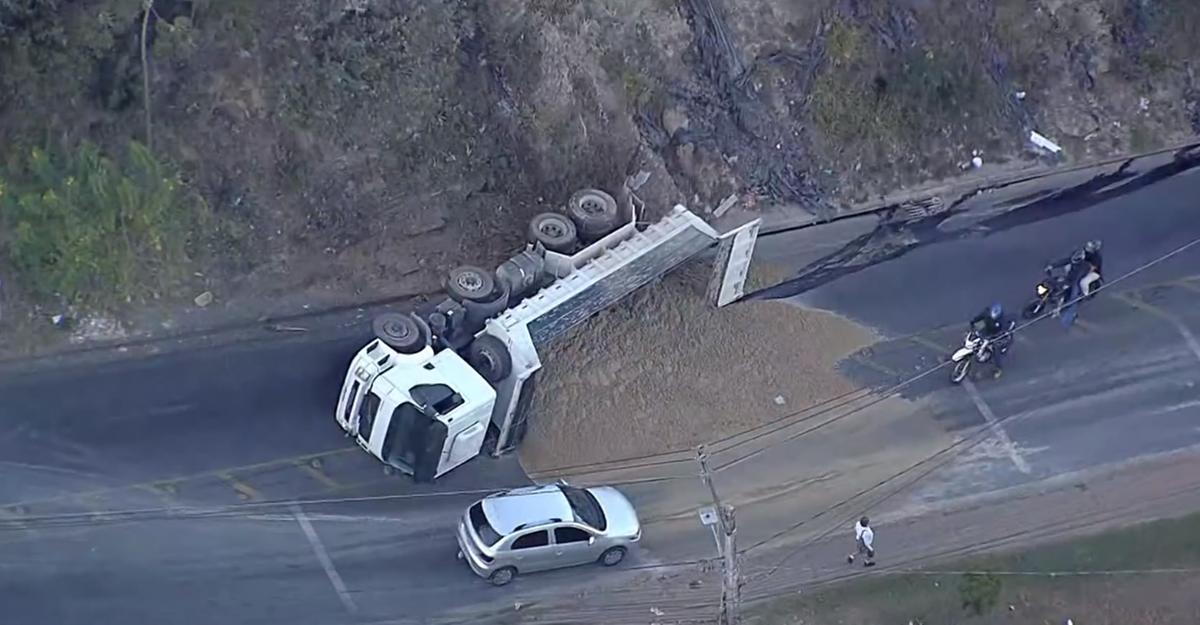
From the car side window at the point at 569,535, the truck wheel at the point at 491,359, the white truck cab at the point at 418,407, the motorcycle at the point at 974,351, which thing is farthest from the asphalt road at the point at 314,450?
the truck wheel at the point at 491,359

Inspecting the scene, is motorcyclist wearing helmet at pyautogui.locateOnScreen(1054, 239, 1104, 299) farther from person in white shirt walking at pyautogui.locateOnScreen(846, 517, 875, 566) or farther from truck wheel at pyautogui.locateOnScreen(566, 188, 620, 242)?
truck wheel at pyautogui.locateOnScreen(566, 188, 620, 242)

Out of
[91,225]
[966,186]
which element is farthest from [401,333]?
[966,186]

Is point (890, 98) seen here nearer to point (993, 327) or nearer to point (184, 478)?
point (993, 327)

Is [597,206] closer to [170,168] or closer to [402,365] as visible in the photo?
[402,365]

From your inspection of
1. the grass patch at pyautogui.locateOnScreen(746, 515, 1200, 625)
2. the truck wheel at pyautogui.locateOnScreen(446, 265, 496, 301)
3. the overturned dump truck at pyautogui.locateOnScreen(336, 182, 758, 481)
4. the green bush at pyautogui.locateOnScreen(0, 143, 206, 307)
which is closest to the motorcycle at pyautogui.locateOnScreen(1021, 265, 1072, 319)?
the grass patch at pyautogui.locateOnScreen(746, 515, 1200, 625)

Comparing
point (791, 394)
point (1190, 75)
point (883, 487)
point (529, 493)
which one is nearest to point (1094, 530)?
point (883, 487)
